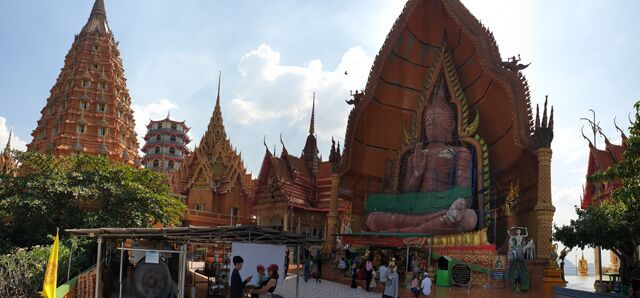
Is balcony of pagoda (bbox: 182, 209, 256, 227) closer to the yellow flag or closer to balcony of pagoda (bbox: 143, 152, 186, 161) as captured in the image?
balcony of pagoda (bbox: 143, 152, 186, 161)

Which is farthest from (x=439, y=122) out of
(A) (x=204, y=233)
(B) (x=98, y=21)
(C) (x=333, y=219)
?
(B) (x=98, y=21)

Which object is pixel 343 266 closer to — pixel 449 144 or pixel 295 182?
pixel 449 144

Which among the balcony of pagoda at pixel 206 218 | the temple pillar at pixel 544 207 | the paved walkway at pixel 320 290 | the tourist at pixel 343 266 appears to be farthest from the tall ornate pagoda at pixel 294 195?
the temple pillar at pixel 544 207

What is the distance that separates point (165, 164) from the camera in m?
63.1

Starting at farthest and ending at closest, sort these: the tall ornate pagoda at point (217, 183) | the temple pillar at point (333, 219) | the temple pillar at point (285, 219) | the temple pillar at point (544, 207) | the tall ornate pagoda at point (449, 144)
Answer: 1. the tall ornate pagoda at point (217, 183)
2. the temple pillar at point (285, 219)
3. the temple pillar at point (333, 219)
4. the tall ornate pagoda at point (449, 144)
5. the temple pillar at point (544, 207)

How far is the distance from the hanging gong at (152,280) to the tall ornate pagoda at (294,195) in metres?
21.2

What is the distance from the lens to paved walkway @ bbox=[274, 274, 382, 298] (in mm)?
17141

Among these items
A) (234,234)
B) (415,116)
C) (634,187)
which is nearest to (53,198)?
(234,234)

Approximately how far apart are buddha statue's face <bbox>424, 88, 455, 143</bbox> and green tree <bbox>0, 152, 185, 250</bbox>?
38.9 ft

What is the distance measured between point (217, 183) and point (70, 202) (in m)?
19.8

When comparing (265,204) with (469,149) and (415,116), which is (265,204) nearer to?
(415,116)

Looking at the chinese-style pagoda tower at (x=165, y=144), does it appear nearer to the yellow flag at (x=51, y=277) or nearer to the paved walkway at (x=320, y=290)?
the paved walkway at (x=320, y=290)

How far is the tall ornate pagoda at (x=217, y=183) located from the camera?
41906 millimetres

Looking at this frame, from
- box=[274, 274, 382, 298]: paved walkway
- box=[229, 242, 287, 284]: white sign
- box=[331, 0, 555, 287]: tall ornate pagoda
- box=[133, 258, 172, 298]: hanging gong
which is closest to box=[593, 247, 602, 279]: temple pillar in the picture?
box=[331, 0, 555, 287]: tall ornate pagoda
